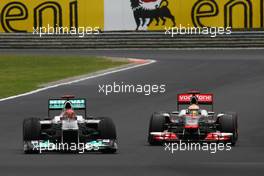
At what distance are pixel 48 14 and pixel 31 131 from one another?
54.9m

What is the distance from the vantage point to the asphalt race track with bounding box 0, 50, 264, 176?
19547mm

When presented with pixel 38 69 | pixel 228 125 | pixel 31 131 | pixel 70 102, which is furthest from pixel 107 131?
pixel 38 69

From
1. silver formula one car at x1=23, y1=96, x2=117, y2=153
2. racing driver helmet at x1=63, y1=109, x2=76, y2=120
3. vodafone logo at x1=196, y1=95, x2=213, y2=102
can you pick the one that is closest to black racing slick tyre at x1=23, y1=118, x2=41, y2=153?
silver formula one car at x1=23, y1=96, x2=117, y2=153

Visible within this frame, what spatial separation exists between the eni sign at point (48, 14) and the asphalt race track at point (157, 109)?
7.23 meters

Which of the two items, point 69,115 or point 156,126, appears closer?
point 69,115

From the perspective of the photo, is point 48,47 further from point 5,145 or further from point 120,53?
point 5,145

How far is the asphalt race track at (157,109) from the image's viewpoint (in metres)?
19.5

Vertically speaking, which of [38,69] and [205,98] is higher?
[38,69]

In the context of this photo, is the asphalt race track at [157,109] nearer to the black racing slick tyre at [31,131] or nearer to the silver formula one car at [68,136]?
the silver formula one car at [68,136]

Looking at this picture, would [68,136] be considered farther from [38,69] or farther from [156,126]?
[38,69]

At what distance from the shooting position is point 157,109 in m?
34.9

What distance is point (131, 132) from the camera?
27.8m

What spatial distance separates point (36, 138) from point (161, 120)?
323 centimetres

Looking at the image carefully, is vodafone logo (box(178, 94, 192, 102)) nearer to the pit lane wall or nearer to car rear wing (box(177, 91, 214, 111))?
car rear wing (box(177, 91, 214, 111))
